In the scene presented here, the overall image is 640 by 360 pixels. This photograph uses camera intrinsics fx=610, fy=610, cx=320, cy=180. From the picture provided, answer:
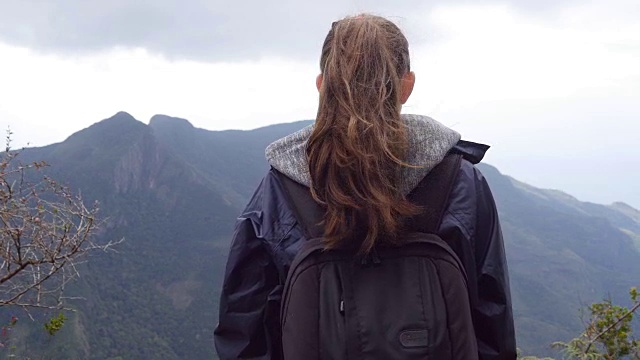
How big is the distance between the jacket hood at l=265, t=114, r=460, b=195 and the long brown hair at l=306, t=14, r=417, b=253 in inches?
1.6

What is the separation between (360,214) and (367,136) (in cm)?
19

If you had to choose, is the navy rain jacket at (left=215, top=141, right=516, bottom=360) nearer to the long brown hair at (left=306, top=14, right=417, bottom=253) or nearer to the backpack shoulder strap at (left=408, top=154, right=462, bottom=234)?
the backpack shoulder strap at (left=408, top=154, right=462, bottom=234)

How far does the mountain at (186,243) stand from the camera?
97.7 ft

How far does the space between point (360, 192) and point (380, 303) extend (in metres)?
0.27

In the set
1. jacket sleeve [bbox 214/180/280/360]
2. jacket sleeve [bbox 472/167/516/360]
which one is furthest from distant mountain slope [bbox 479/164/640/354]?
jacket sleeve [bbox 214/180/280/360]

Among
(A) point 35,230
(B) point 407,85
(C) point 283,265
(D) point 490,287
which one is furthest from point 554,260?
(C) point 283,265

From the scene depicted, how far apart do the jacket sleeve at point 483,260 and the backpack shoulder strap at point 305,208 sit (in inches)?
13.6

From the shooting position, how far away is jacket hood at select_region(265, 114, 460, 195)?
157cm

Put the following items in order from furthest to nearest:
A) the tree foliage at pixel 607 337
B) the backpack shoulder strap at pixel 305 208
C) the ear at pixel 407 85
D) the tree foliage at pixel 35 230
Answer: the tree foliage at pixel 607 337 < the tree foliage at pixel 35 230 < the ear at pixel 407 85 < the backpack shoulder strap at pixel 305 208

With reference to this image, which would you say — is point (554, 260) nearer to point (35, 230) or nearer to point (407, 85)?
point (35, 230)

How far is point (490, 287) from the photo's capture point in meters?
1.67

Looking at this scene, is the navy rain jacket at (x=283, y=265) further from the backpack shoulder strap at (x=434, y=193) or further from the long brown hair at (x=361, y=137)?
the long brown hair at (x=361, y=137)

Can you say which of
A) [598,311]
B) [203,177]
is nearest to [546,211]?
[203,177]

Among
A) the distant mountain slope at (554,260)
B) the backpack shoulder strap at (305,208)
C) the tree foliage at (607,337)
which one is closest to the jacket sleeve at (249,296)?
the backpack shoulder strap at (305,208)
